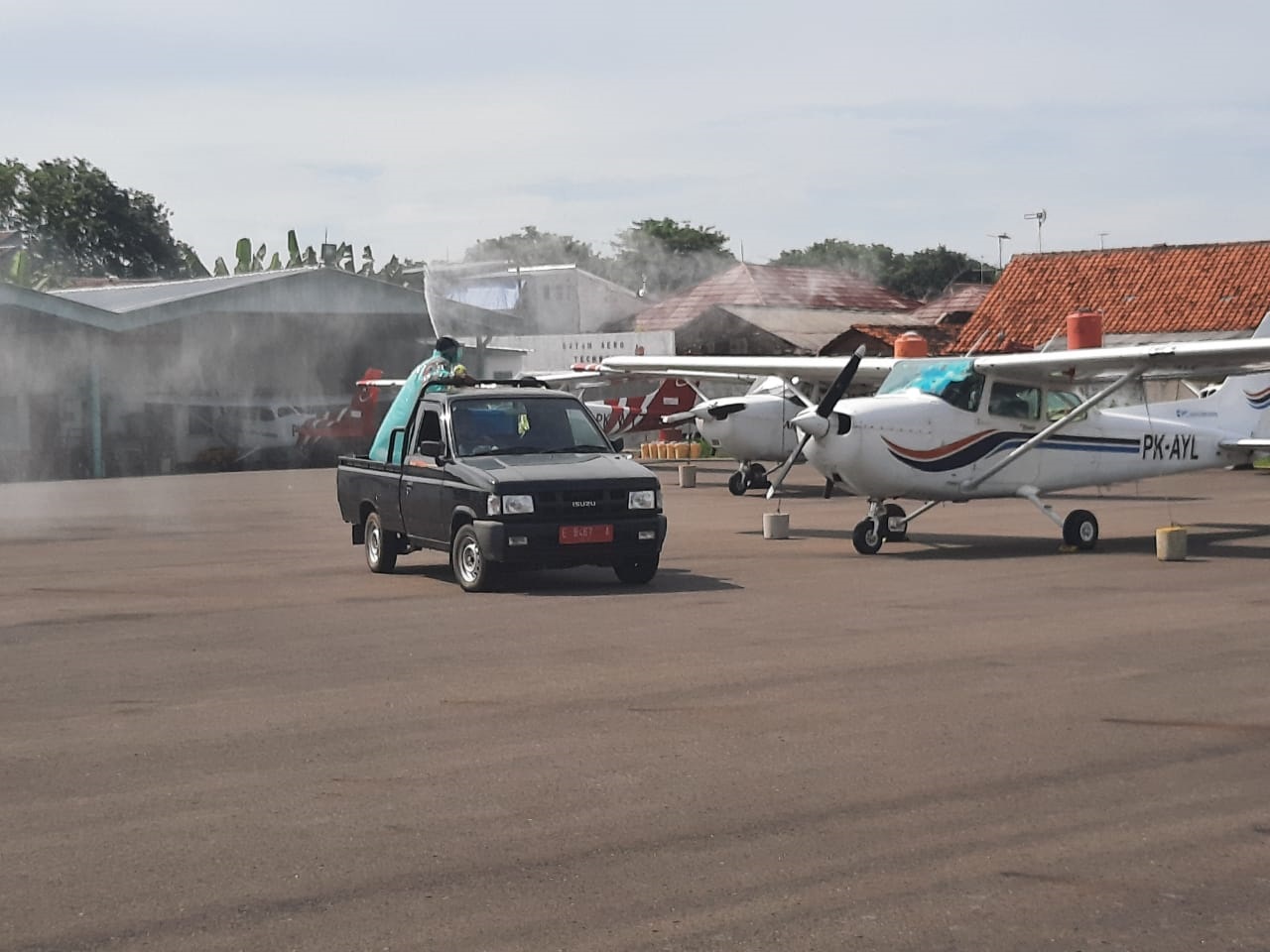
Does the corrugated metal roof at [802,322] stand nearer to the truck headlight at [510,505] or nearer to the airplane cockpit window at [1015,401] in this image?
the airplane cockpit window at [1015,401]

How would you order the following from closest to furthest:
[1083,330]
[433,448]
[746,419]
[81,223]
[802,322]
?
1. [433,448]
2. [746,419]
3. [1083,330]
4. [802,322]
5. [81,223]

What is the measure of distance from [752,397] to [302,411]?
2319 centimetres

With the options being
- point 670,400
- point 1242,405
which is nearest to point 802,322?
point 670,400

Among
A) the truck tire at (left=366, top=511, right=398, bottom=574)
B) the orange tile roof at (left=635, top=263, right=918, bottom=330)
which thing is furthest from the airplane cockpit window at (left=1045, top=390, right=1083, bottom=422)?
the orange tile roof at (left=635, top=263, right=918, bottom=330)

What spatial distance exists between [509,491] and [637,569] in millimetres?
1515

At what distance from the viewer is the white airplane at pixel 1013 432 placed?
711 inches

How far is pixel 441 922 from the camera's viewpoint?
17.1 feet

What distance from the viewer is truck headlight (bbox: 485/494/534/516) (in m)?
14.4

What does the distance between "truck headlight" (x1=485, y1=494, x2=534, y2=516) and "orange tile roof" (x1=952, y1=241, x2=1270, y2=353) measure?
3136 centimetres

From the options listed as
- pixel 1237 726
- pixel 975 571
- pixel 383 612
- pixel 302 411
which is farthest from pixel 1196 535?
pixel 302 411

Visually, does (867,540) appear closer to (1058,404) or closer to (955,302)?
(1058,404)

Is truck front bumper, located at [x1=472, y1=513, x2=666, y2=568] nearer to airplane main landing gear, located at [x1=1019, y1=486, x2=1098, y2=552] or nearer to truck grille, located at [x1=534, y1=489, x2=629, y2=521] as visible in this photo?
truck grille, located at [x1=534, y1=489, x2=629, y2=521]

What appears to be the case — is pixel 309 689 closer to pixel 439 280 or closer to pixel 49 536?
pixel 49 536

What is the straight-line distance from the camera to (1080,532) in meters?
18.2
